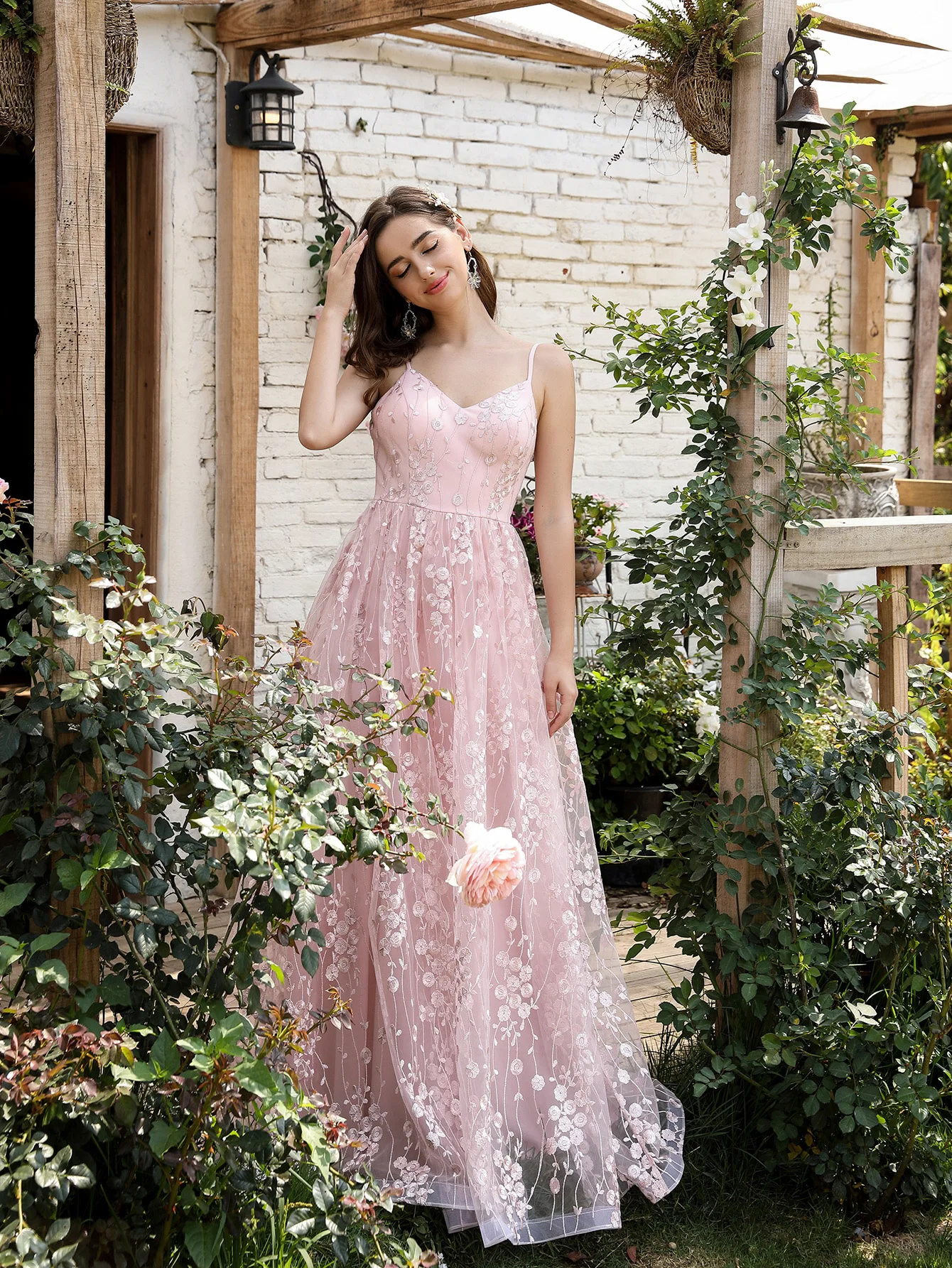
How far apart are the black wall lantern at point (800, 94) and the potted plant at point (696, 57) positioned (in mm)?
84

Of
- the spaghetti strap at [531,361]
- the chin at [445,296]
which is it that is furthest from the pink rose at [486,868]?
the chin at [445,296]

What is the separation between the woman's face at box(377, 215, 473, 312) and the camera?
8.13 feet

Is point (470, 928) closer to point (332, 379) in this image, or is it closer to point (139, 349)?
point (332, 379)

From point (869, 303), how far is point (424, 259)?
3.57 m

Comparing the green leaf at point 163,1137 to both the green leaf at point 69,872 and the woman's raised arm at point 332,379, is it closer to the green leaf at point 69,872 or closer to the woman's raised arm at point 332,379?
the green leaf at point 69,872

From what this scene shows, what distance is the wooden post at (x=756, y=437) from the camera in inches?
96.7

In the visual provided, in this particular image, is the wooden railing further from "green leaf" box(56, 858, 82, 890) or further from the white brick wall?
the white brick wall

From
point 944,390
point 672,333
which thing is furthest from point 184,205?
point 944,390

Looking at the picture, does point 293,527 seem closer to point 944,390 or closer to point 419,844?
point 419,844

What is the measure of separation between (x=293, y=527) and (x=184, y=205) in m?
1.02

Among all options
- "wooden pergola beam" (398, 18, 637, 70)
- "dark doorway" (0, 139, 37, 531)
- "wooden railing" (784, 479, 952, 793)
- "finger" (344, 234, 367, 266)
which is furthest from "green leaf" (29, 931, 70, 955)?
"dark doorway" (0, 139, 37, 531)

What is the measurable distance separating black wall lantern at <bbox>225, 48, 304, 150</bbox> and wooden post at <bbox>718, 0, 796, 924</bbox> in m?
1.70

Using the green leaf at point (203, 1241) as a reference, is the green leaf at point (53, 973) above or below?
above

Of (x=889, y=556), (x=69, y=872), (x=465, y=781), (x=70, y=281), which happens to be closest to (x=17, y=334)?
(x=70, y=281)
